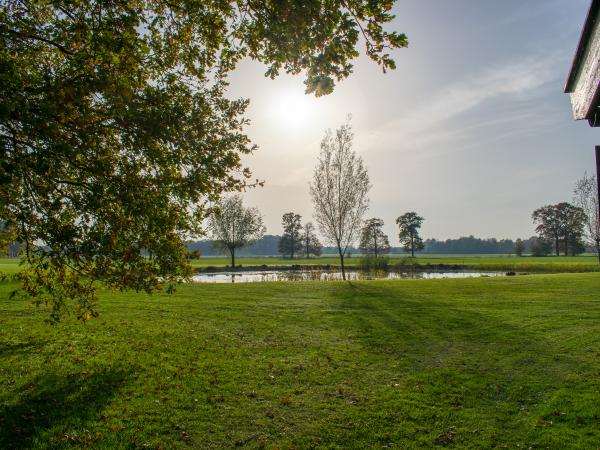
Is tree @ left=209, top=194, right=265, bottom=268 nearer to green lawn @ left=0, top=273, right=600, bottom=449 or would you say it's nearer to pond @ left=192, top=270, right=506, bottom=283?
pond @ left=192, top=270, right=506, bottom=283

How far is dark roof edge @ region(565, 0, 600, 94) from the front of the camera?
6.72ft

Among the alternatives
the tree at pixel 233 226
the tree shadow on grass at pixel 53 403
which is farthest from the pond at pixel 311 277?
the tree shadow on grass at pixel 53 403

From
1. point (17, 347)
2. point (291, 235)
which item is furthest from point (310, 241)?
point (17, 347)

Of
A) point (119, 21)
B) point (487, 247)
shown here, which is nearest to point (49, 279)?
point (119, 21)

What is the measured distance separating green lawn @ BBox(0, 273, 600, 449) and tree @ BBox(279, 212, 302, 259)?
10528 cm

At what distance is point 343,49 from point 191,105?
5157mm

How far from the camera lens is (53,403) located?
834 cm

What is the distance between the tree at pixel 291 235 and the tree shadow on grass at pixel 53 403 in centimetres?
11327

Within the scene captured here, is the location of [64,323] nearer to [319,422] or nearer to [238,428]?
[238,428]

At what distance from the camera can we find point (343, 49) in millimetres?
6184

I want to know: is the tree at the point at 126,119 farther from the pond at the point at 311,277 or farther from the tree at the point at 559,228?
the tree at the point at 559,228

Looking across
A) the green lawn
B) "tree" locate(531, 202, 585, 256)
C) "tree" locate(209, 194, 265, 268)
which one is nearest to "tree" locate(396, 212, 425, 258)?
"tree" locate(531, 202, 585, 256)

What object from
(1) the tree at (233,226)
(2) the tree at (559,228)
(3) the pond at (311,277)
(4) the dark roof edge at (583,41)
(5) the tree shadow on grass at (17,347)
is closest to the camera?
(4) the dark roof edge at (583,41)

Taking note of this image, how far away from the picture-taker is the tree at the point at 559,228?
10762 cm
